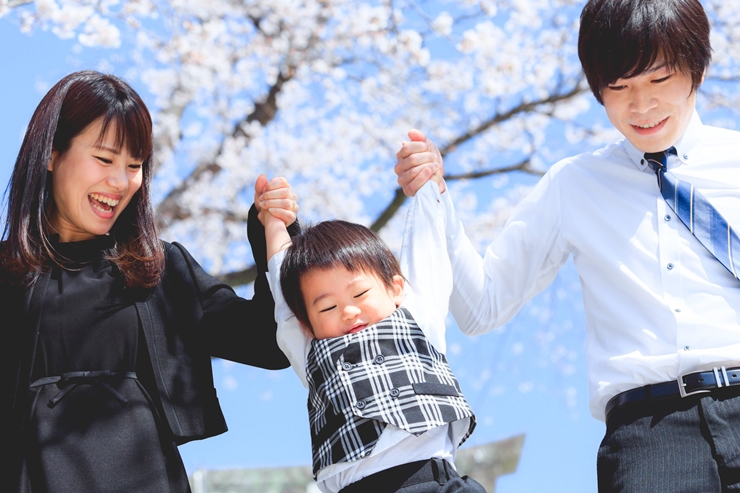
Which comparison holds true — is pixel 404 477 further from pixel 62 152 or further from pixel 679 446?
pixel 62 152

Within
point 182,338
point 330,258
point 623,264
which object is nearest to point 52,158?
point 182,338

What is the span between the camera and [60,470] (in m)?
2.20

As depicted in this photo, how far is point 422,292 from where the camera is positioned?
236 cm

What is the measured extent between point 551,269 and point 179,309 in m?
1.18

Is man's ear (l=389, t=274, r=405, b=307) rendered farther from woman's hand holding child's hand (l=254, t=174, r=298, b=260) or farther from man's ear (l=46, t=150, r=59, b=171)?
man's ear (l=46, t=150, r=59, b=171)

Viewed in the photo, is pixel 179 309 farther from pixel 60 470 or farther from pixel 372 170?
pixel 372 170

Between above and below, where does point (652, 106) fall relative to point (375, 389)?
above

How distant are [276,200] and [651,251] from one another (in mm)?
1144

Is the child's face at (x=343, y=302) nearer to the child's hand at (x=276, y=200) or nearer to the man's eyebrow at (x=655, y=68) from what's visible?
the child's hand at (x=276, y=200)

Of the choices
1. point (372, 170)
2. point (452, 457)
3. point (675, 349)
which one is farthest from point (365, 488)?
point (372, 170)

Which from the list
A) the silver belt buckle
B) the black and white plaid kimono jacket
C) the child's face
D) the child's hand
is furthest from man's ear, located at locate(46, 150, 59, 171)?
the silver belt buckle

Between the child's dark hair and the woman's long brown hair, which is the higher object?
the woman's long brown hair

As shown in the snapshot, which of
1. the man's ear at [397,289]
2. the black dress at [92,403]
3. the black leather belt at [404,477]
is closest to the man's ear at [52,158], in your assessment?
the black dress at [92,403]

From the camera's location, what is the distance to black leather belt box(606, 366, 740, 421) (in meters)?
1.99
